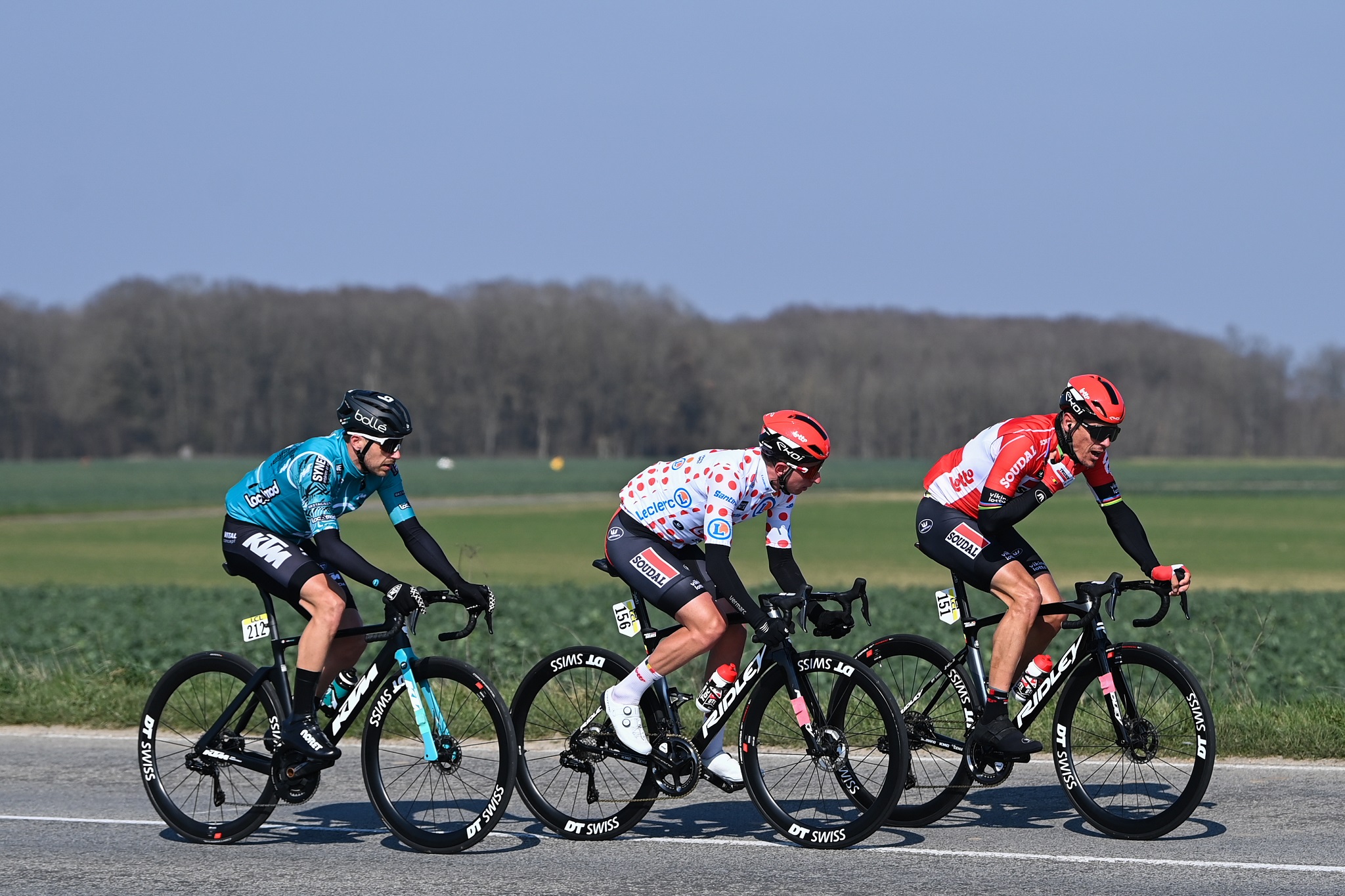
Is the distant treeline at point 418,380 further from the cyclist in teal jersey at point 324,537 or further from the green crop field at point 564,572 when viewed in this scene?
the cyclist in teal jersey at point 324,537

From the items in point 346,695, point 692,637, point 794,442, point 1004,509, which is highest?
point 794,442

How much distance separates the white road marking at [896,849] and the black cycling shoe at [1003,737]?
1.68ft

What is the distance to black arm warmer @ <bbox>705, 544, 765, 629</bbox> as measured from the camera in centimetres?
650

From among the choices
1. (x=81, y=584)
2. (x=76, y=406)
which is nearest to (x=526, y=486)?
(x=81, y=584)

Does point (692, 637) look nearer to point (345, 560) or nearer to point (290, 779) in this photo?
point (345, 560)

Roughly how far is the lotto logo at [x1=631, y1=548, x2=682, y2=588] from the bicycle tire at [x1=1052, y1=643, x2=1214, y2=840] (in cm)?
183

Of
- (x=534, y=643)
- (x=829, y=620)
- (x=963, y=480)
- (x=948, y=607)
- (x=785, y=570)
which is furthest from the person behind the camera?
(x=534, y=643)

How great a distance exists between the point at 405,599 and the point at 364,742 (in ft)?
2.41

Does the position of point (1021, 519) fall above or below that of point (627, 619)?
above

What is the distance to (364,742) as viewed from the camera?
22.5ft

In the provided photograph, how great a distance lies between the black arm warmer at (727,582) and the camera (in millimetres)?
6500

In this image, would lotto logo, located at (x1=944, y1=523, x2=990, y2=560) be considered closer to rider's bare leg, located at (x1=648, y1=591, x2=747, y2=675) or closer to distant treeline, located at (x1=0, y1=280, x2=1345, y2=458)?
rider's bare leg, located at (x1=648, y1=591, x2=747, y2=675)

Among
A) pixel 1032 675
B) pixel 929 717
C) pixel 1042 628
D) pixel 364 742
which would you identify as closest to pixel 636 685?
pixel 364 742

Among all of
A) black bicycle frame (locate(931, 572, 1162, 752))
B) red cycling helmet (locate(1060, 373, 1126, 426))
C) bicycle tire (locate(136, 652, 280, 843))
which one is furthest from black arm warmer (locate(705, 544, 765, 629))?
bicycle tire (locate(136, 652, 280, 843))
